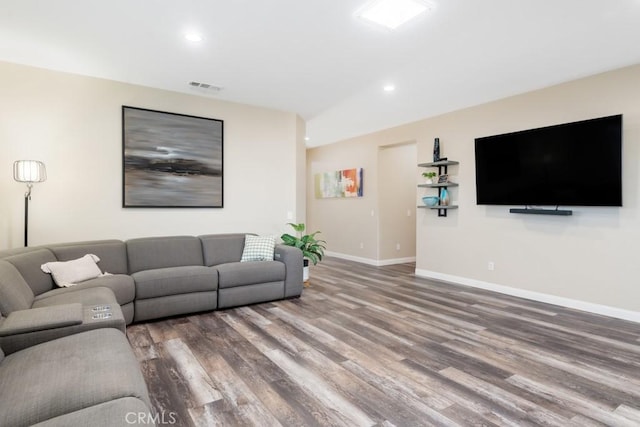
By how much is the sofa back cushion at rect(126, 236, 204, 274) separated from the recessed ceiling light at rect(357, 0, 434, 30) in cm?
310

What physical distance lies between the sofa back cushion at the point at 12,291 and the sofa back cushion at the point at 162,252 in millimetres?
1122

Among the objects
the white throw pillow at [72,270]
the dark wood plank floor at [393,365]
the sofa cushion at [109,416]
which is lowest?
the dark wood plank floor at [393,365]

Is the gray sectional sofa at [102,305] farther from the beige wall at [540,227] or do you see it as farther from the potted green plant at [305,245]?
the beige wall at [540,227]

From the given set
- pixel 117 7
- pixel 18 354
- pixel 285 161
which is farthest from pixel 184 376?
pixel 285 161

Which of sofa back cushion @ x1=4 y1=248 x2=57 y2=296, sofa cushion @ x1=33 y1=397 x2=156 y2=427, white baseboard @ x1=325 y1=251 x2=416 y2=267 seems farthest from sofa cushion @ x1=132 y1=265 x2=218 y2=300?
white baseboard @ x1=325 y1=251 x2=416 y2=267

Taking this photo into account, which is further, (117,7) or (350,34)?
(350,34)

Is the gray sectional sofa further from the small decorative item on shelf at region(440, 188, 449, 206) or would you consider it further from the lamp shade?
the small decorative item on shelf at region(440, 188, 449, 206)

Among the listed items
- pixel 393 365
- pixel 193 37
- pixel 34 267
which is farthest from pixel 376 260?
pixel 34 267

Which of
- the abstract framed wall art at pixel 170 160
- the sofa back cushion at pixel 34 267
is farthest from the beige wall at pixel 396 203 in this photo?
the sofa back cushion at pixel 34 267

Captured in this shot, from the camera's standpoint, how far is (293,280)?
4.28 m

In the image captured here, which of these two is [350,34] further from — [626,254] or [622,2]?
[626,254]

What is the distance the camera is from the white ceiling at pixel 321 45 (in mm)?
2525

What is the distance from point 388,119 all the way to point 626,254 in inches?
142

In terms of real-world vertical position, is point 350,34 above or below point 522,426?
above
